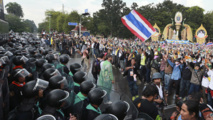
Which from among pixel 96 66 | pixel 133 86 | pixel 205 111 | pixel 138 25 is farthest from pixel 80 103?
pixel 138 25

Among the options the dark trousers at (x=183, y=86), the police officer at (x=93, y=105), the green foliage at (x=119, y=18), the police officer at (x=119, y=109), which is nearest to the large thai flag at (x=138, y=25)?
the dark trousers at (x=183, y=86)

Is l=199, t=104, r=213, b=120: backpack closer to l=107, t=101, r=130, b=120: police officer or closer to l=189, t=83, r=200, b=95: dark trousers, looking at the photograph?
l=107, t=101, r=130, b=120: police officer

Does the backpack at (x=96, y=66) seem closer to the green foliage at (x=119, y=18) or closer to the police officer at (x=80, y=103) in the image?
the police officer at (x=80, y=103)

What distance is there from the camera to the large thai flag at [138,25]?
7352mm

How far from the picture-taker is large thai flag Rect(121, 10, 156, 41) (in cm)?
735

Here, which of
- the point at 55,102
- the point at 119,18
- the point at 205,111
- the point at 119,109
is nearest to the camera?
the point at 119,109

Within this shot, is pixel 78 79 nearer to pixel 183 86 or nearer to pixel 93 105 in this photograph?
pixel 93 105

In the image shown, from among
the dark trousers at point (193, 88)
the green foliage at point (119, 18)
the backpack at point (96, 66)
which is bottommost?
the dark trousers at point (193, 88)

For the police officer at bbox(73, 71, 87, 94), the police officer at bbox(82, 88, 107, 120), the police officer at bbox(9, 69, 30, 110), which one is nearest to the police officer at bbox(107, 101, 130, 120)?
the police officer at bbox(82, 88, 107, 120)

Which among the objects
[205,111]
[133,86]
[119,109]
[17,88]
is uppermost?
[119,109]

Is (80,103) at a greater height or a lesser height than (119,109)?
lesser

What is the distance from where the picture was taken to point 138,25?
7438 millimetres

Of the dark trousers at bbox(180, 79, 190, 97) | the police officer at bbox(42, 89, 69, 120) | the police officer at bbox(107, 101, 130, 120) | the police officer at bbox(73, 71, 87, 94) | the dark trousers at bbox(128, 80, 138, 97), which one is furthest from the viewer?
the dark trousers at bbox(180, 79, 190, 97)

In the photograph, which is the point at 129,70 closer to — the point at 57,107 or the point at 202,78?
the point at 202,78
